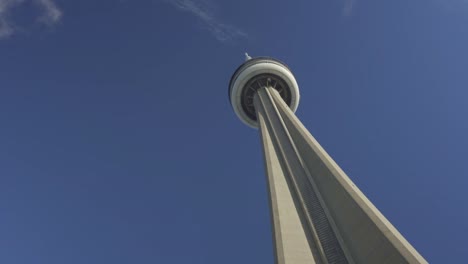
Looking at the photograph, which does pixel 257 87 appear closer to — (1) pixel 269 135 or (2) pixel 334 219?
(1) pixel 269 135

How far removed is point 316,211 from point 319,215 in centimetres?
30

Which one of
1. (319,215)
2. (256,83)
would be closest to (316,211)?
(319,215)

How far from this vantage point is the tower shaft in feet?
34.1

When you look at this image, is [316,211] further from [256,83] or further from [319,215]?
[256,83]

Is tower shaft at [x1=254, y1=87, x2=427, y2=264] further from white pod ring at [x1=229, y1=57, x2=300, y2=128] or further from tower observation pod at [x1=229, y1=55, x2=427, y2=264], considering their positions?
white pod ring at [x1=229, y1=57, x2=300, y2=128]

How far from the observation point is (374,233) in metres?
10.6

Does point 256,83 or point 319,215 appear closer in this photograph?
point 319,215

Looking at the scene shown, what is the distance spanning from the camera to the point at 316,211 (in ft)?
47.3

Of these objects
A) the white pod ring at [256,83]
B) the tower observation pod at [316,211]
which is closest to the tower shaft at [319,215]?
the tower observation pod at [316,211]

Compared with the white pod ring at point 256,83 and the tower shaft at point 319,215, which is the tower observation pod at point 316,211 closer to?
the tower shaft at point 319,215

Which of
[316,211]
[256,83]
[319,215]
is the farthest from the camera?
[256,83]

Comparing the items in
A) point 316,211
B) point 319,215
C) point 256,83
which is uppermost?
point 256,83

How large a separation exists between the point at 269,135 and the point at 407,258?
13903 millimetres

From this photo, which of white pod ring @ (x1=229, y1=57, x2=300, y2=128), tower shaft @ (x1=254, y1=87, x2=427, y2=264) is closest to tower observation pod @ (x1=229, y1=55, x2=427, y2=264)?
tower shaft @ (x1=254, y1=87, x2=427, y2=264)
